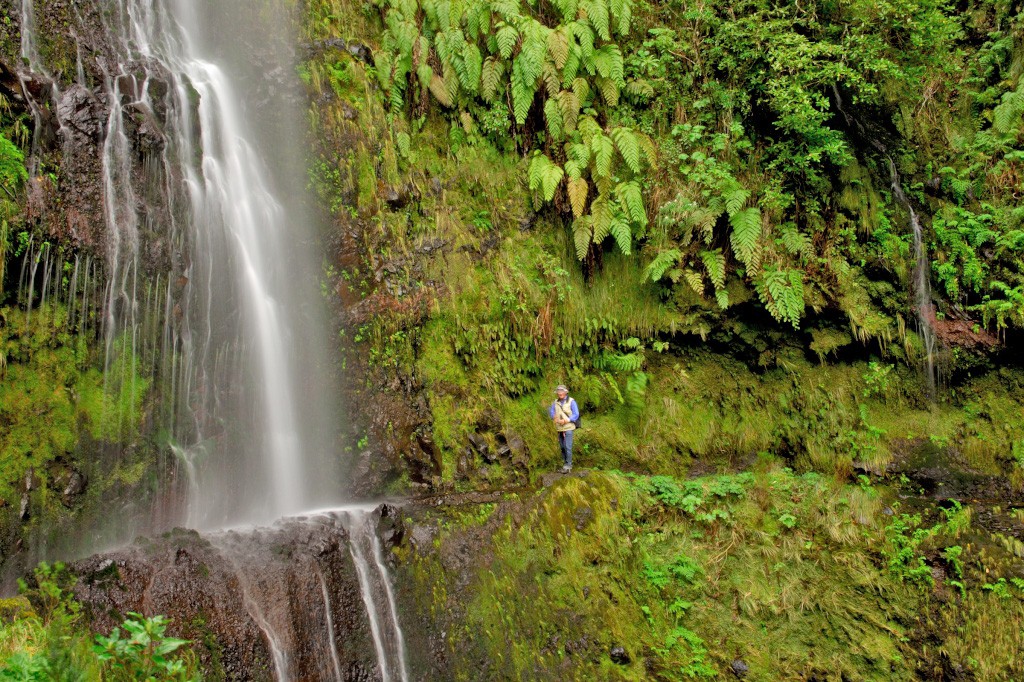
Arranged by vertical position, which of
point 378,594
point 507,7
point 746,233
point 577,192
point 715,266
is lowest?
point 378,594

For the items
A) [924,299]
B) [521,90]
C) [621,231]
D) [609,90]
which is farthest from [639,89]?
[924,299]

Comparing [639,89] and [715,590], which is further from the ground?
[639,89]

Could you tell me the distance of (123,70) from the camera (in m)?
7.63

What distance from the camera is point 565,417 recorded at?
26.1 ft

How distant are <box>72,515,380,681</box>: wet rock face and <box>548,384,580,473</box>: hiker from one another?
306cm

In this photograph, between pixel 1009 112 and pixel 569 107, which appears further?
pixel 569 107

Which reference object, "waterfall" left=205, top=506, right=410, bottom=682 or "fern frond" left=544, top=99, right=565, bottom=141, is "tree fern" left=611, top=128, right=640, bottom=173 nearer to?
"fern frond" left=544, top=99, right=565, bottom=141

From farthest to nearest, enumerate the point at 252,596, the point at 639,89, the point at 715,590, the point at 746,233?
1. the point at 639,89
2. the point at 746,233
3. the point at 715,590
4. the point at 252,596

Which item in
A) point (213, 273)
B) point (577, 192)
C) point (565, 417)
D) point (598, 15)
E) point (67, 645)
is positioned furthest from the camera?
point (598, 15)

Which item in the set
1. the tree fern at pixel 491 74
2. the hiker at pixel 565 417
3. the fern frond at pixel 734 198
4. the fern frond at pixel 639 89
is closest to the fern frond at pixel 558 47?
the tree fern at pixel 491 74

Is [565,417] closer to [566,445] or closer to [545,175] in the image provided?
[566,445]

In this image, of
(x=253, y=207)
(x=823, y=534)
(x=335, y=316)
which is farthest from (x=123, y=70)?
(x=823, y=534)

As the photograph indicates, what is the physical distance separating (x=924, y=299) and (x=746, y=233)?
278 centimetres

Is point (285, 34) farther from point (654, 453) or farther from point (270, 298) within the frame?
point (654, 453)
